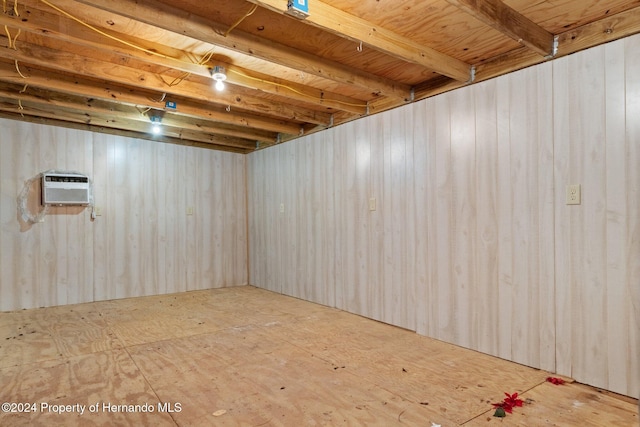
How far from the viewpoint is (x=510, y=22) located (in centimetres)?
209

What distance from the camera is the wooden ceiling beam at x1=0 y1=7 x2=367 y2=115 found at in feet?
7.06

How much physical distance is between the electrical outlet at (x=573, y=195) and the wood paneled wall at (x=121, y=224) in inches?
177

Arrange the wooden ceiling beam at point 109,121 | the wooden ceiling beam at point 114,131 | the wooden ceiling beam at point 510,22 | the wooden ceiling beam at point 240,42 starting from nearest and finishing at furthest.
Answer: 1. the wooden ceiling beam at point 510,22
2. the wooden ceiling beam at point 240,42
3. the wooden ceiling beam at point 109,121
4. the wooden ceiling beam at point 114,131

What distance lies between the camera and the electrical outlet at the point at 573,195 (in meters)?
2.26

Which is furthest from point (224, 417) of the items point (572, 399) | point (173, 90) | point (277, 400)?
point (173, 90)

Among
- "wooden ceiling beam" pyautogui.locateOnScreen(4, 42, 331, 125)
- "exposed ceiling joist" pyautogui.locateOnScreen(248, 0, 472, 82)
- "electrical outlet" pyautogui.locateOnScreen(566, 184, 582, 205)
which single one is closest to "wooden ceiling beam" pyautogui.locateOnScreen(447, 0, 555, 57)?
"exposed ceiling joist" pyautogui.locateOnScreen(248, 0, 472, 82)

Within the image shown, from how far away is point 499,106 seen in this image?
265cm

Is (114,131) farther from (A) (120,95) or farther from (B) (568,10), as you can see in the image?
(B) (568,10)

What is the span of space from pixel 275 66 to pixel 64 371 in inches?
104

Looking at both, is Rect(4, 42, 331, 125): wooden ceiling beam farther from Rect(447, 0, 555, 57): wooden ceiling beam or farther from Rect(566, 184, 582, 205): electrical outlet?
Rect(566, 184, 582, 205): electrical outlet

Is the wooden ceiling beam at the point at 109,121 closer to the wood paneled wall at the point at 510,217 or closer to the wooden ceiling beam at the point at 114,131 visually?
the wooden ceiling beam at the point at 114,131

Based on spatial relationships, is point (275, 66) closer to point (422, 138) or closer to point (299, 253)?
point (422, 138)

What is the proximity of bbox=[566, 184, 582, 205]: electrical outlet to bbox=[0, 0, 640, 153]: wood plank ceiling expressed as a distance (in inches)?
34.0

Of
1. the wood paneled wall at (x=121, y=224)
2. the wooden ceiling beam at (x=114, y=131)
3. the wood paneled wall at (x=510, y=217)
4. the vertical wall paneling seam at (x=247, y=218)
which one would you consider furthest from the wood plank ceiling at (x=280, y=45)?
the vertical wall paneling seam at (x=247, y=218)
